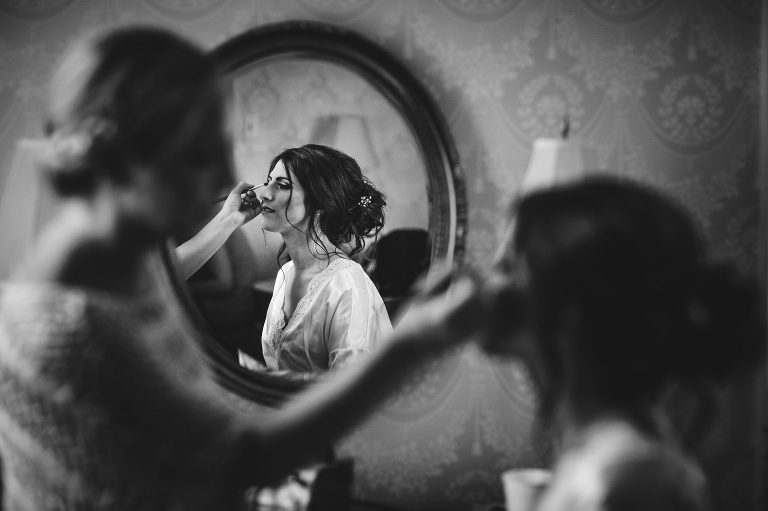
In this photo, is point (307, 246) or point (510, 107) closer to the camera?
point (307, 246)

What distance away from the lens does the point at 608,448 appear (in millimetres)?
760

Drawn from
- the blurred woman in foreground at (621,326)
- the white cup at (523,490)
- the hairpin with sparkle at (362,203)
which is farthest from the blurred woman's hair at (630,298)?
the hairpin with sparkle at (362,203)

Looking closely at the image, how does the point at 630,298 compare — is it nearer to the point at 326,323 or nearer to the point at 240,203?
the point at 326,323

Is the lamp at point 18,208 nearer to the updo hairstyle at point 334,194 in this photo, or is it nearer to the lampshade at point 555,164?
the updo hairstyle at point 334,194

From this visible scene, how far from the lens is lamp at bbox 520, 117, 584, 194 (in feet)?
4.56

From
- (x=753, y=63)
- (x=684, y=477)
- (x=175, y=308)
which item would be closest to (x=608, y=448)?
(x=684, y=477)

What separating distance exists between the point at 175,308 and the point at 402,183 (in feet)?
2.09

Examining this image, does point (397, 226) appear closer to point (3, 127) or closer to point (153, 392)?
point (153, 392)

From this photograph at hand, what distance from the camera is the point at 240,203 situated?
5.28ft

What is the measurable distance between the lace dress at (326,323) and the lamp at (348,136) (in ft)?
0.85

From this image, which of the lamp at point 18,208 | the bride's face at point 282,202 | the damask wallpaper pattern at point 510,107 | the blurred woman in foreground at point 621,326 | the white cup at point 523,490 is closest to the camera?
the blurred woman in foreground at point 621,326

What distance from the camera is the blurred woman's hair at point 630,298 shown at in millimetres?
766

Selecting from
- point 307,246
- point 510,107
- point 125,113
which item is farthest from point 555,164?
point 125,113

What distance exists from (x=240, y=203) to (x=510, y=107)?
73 cm
